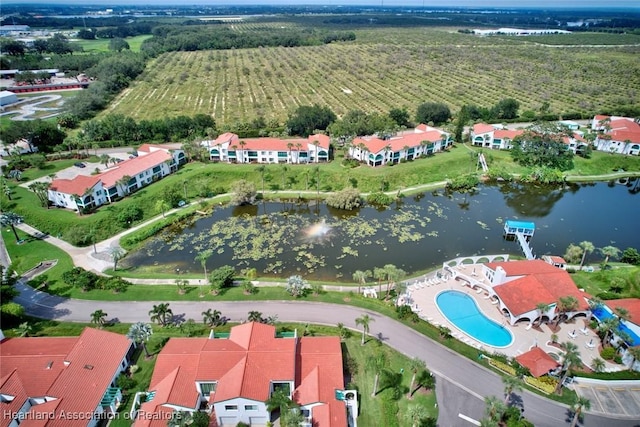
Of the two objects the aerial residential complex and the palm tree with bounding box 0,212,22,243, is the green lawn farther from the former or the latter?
the aerial residential complex

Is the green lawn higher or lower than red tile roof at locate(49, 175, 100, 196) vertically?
lower

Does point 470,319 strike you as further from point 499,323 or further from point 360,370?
point 360,370

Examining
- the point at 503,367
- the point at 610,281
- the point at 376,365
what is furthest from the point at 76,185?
the point at 610,281

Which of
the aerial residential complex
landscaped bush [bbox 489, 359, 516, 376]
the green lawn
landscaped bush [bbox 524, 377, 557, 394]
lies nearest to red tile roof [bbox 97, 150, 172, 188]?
the aerial residential complex

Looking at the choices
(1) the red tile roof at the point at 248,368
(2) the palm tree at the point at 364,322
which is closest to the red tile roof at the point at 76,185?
(1) the red tile roof at the point at 248,368

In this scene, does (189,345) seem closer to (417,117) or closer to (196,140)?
(196,140)

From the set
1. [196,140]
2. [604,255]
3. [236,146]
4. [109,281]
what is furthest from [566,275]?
[196,140]
